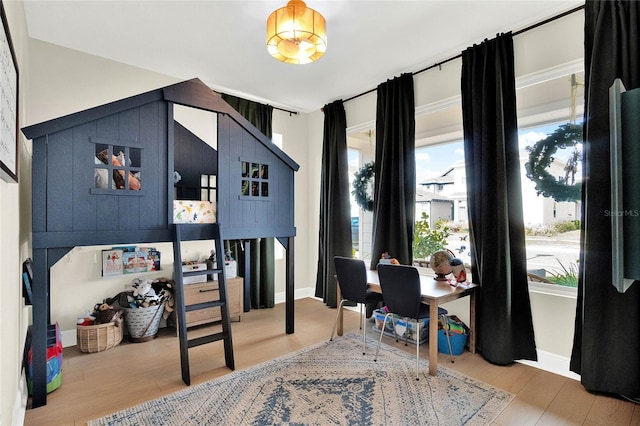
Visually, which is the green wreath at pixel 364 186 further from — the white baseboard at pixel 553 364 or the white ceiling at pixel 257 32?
the white baseboard at pixel 553 364

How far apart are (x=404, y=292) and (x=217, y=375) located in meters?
1.52

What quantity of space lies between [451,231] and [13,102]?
344 cm

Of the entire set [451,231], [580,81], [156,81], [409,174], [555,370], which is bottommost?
[555,370]

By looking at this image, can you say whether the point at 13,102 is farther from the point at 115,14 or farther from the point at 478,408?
the point at 478,408

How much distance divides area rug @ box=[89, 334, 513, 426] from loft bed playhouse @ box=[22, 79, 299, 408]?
824 millimetres

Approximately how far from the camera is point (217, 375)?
2.48m

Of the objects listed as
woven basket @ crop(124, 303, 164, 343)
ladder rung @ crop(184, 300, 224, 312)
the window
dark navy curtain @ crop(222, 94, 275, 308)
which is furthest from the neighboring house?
woven basket @ crop(124, 303, 164, 343)

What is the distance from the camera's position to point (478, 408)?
207 cm

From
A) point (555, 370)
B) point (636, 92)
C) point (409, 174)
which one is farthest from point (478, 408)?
point (409, 174)

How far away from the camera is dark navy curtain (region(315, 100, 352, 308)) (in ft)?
13.8

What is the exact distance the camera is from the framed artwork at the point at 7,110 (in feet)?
4.46

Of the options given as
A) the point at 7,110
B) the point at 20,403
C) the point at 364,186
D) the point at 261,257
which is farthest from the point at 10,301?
the point at 364,186

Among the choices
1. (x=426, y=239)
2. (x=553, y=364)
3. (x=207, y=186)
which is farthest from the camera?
(x=207, y=186)

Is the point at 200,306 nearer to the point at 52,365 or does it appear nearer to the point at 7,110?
the point at 52,365
